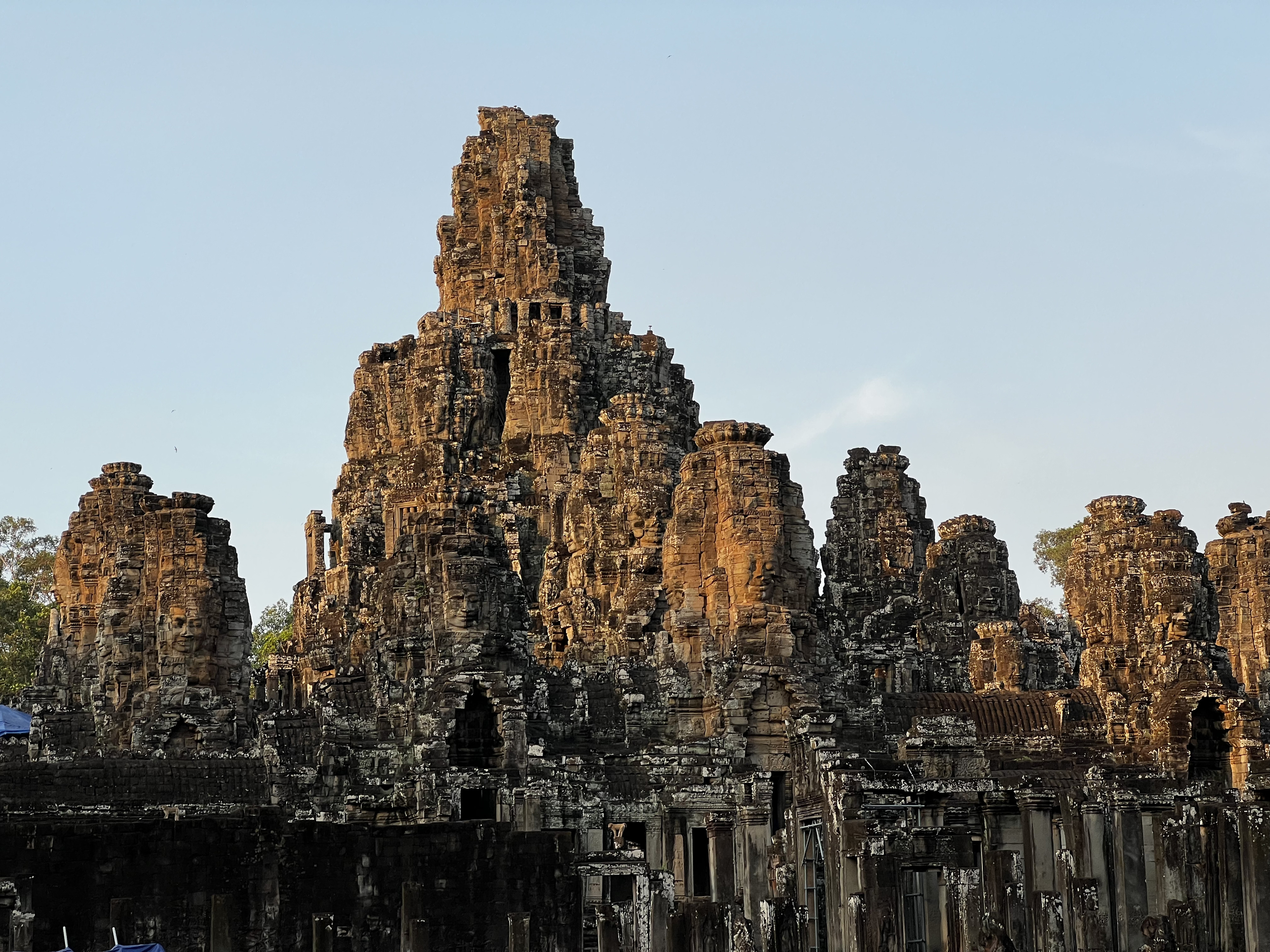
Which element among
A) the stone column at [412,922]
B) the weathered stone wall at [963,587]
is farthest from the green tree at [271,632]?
the stone column at [412,922]

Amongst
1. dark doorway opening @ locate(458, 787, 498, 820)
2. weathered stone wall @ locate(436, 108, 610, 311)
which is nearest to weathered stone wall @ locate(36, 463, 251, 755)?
dark doorway opening @ locate(458, 787, 498, 820)

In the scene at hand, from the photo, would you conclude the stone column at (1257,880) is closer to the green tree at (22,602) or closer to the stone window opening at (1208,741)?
the stone window opening at (1208,741)

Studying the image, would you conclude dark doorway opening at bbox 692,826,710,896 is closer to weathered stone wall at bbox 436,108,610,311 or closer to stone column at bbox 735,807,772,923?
stone column at bbox 735,807,772,923

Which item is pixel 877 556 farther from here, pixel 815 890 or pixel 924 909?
pixel 924 909

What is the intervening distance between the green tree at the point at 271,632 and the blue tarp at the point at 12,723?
30543 mm

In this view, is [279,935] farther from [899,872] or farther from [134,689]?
[134,689]

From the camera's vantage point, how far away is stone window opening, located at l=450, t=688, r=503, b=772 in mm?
42719

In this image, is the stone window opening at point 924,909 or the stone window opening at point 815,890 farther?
the stone window opening at point 815,890

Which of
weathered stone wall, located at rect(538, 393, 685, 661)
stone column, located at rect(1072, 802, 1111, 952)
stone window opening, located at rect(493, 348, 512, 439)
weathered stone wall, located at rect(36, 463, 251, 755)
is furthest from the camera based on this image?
stone window opening, located at rect(493, 348, 512, 439)

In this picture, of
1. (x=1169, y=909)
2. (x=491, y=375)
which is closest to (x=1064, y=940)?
(x=1169, y=909)

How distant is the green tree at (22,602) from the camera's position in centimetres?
8281

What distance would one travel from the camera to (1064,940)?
32.1m

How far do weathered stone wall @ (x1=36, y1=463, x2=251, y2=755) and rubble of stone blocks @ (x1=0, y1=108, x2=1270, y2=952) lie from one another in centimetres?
10

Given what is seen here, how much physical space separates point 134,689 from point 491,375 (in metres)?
23.8
